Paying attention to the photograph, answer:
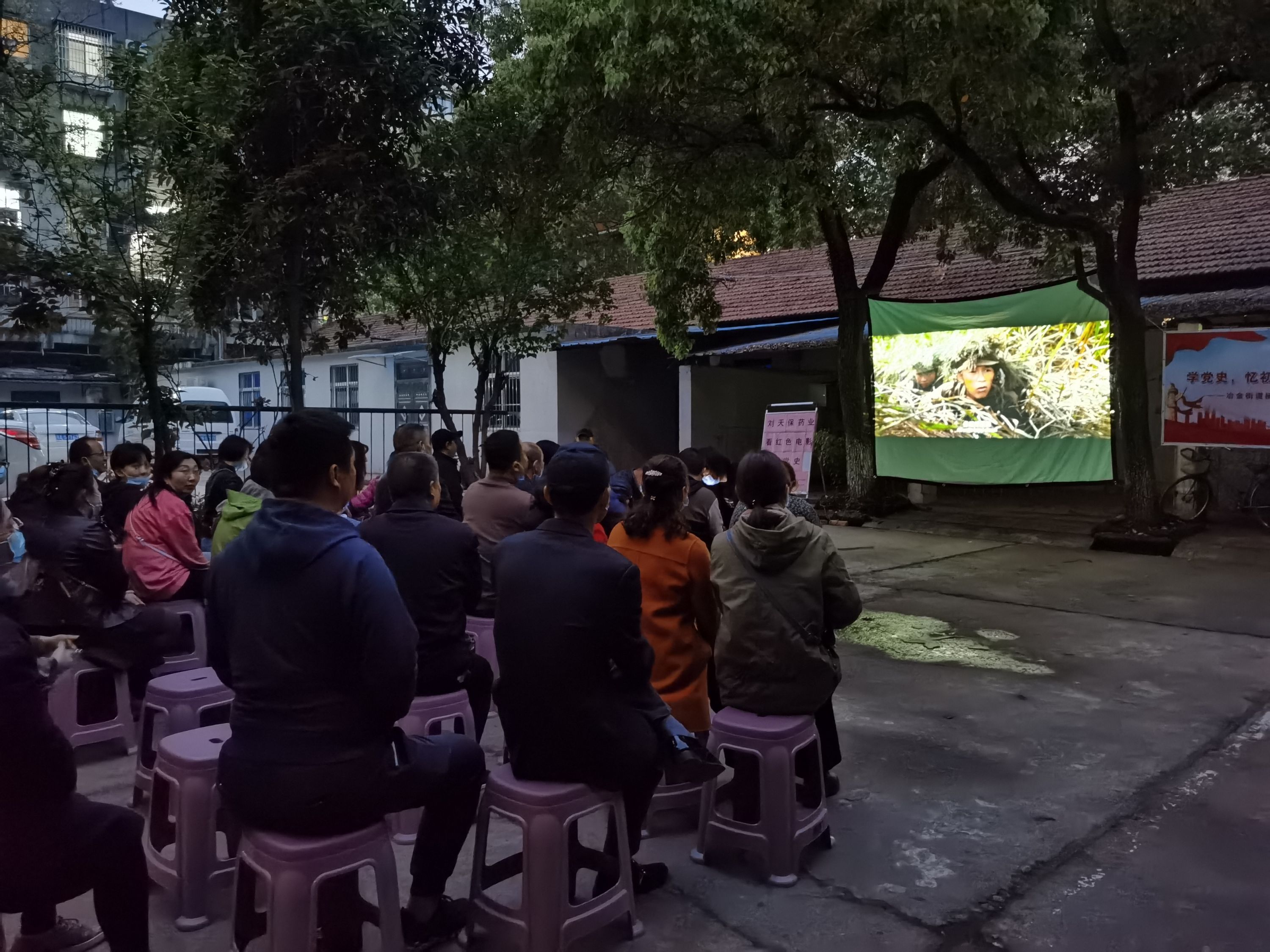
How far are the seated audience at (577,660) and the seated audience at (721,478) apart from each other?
9.21ft

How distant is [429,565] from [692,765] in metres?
1.34

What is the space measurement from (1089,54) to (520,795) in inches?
391

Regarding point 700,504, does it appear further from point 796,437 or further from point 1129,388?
point 1129,388

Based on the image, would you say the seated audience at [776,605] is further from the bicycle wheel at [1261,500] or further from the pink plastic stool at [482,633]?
the bicycle wheel at [1261,500]

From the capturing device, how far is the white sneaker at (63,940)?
8.28 ft

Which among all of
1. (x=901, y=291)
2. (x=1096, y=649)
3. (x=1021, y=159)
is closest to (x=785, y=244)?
(x=901, y=291)

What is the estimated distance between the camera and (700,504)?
4.91 meters

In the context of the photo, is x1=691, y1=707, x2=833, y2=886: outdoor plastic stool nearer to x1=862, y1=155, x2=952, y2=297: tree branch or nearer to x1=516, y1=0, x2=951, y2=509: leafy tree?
x1=516, y1=0, x2=951, y2=509: leafy tree

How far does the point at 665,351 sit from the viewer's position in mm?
17703

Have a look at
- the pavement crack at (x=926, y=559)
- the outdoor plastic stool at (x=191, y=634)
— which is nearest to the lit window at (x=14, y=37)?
the outdoor plastic stool at (x=191, y=634)

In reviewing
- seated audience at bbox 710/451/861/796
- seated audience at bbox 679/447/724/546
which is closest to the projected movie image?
seated audience at bbox 679/447/724/546

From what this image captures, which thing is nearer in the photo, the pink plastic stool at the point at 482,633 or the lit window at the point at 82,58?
the pink plastic stool at the point at 482,633

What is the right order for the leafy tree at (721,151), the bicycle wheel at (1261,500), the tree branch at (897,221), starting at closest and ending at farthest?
the leafy tree at (721,151) < the bicycle wheel at (1261,500) < the tree branch at (897,221)

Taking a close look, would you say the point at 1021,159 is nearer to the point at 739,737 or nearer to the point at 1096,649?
the point at 1096,649
